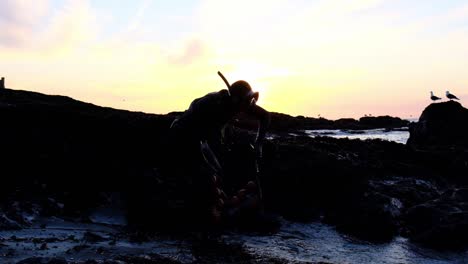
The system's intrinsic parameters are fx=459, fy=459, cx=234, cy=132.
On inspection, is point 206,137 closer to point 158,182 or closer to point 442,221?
point 158,182

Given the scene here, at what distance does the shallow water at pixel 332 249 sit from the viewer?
236 inches

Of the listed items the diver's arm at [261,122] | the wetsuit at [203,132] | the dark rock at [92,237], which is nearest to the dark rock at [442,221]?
the diver's arm at [261,122]

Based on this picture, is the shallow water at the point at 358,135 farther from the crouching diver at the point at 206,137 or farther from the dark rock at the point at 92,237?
the dark rock at the point at 92,237

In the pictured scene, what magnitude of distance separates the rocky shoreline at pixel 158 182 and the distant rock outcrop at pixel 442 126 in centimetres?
1206

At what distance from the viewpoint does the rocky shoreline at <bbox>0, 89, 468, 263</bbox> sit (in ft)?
22.9

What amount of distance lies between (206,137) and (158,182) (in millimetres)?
1448

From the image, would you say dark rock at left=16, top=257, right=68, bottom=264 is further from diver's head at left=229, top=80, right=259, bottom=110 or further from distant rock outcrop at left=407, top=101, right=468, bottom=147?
distant rock outcrop at left=407, top=101, right=468, bottom=147

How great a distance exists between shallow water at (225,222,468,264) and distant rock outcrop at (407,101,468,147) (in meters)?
15.9

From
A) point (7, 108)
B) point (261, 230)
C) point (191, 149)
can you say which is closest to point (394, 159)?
point (261, 230)

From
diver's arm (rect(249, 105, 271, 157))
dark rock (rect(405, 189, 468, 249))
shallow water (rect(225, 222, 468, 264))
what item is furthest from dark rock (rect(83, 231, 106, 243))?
dark rock (rect(405, 189, 468, 249))

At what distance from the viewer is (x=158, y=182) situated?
297 inches

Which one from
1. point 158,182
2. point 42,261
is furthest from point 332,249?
point 42,261

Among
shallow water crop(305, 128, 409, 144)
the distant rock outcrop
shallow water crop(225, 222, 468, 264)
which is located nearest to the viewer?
shallow water crop(225, 222, 468, 264)

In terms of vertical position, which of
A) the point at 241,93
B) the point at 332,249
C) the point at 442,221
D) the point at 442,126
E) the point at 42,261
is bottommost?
the point at 332,249
